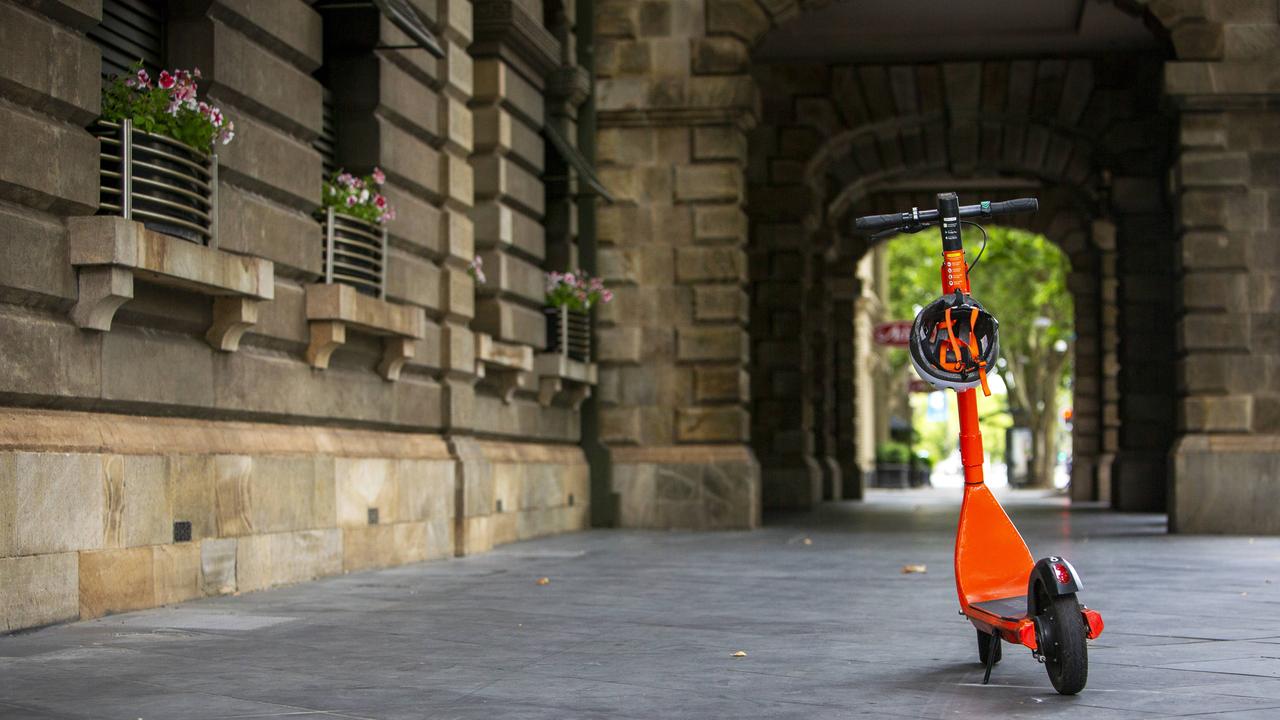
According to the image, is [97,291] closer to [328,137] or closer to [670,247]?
[328,137]

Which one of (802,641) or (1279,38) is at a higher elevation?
(1279,38)

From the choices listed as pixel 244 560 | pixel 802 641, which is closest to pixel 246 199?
pixel 244 560

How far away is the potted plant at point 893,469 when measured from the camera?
180 feet

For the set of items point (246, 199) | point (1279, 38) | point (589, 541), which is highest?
point (1279, 38)

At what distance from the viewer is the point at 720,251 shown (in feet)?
68.3

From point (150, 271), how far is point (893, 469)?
47.2m

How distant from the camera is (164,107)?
376 inches

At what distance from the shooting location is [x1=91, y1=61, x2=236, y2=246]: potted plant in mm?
9312

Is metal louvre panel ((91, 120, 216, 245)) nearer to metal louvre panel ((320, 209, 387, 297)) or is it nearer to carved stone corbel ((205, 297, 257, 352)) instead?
carved stone corbel ((205, 297, 257, 352))

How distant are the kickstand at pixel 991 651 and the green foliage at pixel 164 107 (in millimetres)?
5565

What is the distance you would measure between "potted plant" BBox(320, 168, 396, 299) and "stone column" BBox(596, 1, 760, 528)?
7.67 metres

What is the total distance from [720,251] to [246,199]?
10.5 meters

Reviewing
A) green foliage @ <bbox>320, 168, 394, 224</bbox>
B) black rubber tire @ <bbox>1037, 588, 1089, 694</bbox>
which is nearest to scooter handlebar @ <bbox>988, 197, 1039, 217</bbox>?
black rubber tire @ <bbox>1037, 588, 1089, 694</bbox>

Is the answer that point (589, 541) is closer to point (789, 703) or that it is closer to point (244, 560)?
point (244, 560)
